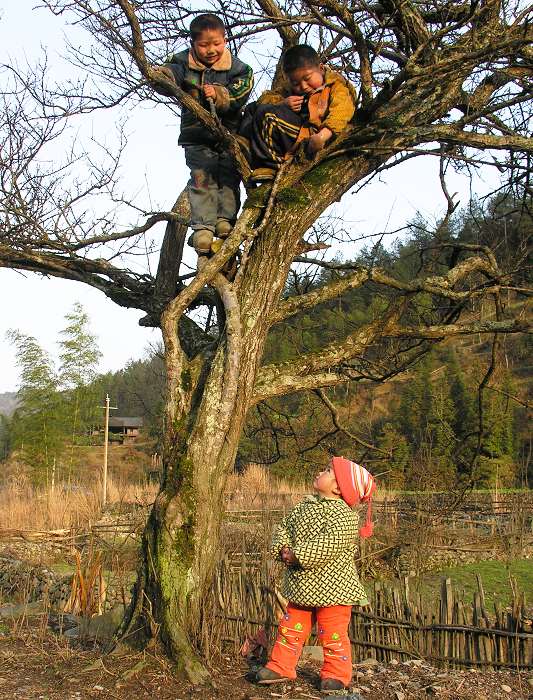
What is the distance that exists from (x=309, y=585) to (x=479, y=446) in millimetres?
1966

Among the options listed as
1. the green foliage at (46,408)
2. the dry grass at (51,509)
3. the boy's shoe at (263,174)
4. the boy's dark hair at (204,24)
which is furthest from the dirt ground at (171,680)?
the green foliage at (46,408)

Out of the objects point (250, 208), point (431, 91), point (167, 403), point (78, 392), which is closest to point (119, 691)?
point (167, 403)

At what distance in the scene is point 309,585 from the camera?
3.45m

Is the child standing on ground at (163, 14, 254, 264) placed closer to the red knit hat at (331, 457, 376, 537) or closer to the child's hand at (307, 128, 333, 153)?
the child's hand at (307, 128, 333, 153)

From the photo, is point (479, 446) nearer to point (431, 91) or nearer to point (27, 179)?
point (431, 91)

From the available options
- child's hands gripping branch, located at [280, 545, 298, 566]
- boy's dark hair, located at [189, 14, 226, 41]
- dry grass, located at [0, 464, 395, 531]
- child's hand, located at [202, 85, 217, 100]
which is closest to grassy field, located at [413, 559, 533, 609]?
dry grass, located at [0, 464, 395, 531]

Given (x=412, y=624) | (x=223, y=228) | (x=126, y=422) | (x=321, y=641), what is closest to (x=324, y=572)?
(x=321, y=641)

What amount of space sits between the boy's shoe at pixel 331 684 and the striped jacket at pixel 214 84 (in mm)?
2601

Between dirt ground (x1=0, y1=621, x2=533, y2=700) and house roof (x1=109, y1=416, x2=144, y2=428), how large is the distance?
47.8 meters

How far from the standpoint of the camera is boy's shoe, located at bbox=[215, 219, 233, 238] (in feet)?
12.8

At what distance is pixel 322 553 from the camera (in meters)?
3.44

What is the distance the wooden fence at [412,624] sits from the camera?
4129 millimetres

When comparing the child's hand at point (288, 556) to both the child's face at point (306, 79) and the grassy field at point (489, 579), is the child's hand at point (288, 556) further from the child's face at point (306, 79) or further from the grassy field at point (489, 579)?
the grassy field at point (489, 579)

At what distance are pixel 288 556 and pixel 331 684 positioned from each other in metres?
0.57
